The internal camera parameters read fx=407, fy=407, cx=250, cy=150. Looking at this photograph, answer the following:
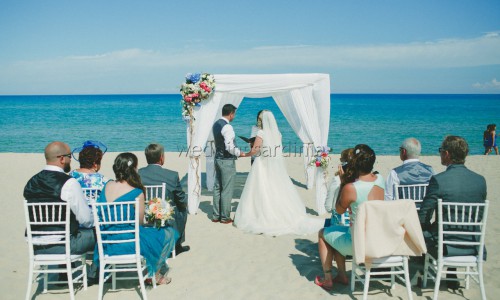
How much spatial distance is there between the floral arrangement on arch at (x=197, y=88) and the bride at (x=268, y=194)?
3.87 ft

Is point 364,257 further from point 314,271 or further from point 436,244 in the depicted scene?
point 314,271

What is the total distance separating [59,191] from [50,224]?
1.13 ft

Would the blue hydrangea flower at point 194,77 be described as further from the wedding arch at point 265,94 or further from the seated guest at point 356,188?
the seated guest at point 356,188

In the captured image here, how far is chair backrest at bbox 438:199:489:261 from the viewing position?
382 cm

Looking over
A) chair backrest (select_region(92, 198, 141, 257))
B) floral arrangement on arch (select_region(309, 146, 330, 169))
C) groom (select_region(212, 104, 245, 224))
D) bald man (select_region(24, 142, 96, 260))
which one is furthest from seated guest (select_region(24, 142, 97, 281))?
floral arrangement on arch (select_region(309, 146, 330, 169))

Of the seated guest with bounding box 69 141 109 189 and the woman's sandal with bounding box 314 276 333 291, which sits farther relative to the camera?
the seated guest with bounding box 69 141 109 189

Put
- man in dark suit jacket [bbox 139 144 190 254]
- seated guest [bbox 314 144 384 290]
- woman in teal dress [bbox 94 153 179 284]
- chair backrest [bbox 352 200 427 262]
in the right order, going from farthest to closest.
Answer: man in dark suit jacket [bbox 139 144 190 254] → woman in teal dress [bbox 94 153 179 284] → seated guest [bbox 314 144 384 290] → chair backrest [bbox 352 200 427 262]

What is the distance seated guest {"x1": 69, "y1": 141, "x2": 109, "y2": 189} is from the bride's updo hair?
0.79 m

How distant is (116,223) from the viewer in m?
3.96

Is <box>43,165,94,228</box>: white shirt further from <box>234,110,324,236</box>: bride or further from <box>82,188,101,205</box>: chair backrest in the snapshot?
<box>234,110,324,236</box>: bride

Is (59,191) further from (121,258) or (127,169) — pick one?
(121,258)

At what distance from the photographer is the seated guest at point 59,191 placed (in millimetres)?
3998

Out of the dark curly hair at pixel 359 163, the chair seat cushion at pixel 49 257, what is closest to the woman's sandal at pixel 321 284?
the dark curly hair at pixel 359 163

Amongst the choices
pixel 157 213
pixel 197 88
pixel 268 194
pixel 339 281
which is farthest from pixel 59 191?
pixel 197 88
